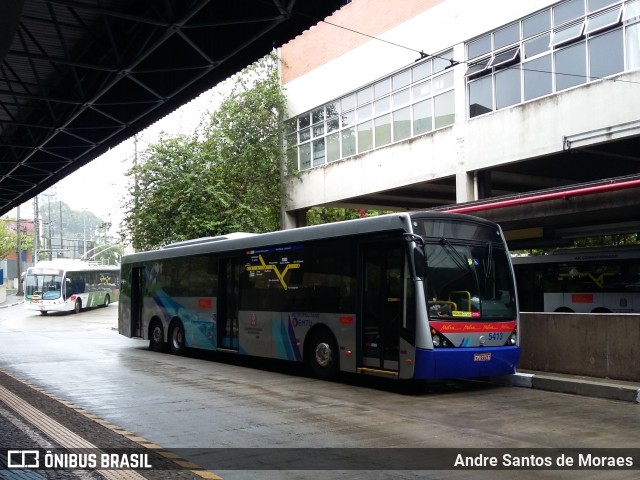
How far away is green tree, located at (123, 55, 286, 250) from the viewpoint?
2966cm

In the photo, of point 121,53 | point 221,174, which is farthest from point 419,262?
point 221,174

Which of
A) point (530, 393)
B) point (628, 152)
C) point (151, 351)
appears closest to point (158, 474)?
point (530, 393)

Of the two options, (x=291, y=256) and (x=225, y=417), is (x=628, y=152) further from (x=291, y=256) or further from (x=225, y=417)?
(x=225, y=417)

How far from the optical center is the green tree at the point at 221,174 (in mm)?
29656

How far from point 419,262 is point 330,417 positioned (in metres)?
3.11

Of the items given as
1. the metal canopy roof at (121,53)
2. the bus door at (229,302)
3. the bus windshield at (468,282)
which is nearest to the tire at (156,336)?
the bus door at (229,302)

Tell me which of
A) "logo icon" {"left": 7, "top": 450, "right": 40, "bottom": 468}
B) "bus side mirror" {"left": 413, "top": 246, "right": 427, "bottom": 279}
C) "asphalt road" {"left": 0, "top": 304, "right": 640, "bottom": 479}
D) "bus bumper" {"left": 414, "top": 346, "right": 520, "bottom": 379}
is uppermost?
"bus side mirror" {"left": 413, "top": 246, "right": 427, "bottom": 279}

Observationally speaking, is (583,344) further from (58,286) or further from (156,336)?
(58,286)

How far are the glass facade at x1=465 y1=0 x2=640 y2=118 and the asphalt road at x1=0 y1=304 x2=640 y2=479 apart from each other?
36.4ft

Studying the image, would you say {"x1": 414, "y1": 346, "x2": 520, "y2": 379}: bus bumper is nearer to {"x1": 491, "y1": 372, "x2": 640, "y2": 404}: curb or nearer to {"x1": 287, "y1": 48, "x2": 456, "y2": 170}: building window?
{"x1": 491, "y1": 372, "x2": 640, "y2": 404}: curb

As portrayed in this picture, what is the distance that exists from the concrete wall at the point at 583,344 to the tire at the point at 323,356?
12.1 ft

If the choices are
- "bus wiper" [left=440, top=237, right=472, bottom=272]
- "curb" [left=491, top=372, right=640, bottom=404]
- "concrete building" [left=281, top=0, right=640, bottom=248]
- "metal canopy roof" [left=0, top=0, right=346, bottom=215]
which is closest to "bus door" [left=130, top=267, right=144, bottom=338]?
"metal canopy roof" [left=0, top=0, right=346, bottom=215]

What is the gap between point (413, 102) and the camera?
2448 centimetres

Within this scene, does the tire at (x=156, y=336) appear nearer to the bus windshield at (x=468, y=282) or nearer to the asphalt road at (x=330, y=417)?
the asphalt road at (x=330, y=417)
